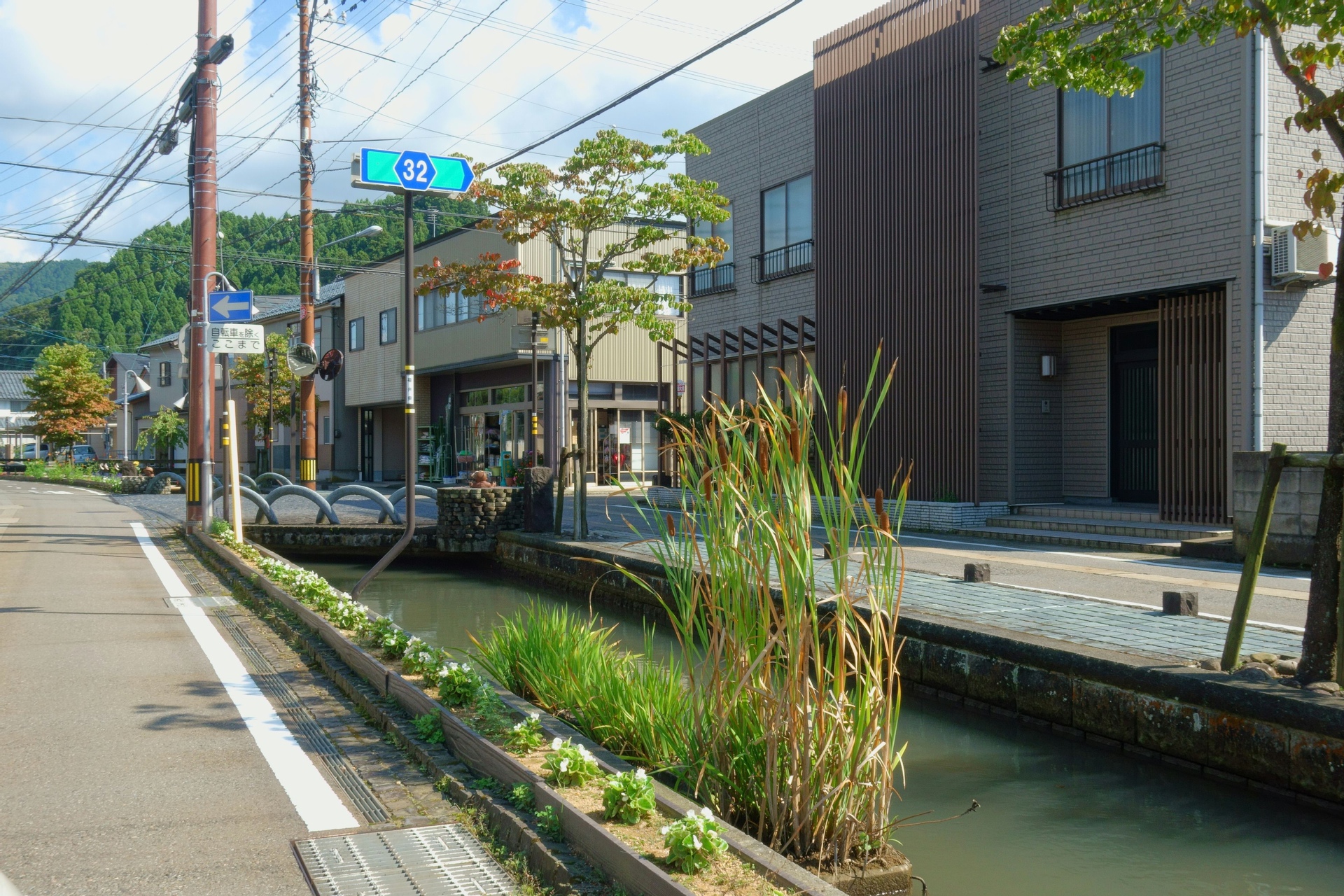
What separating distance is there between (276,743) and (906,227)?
587 inches

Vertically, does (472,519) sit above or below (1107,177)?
below

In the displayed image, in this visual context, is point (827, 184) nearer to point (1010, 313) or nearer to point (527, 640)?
point (1010, 313)

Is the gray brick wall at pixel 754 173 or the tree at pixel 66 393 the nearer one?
the gray brick wall at pixel 754 173

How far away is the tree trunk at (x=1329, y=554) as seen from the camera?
581 centimetres

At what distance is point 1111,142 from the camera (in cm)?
1577

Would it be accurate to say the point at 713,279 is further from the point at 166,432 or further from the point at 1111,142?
the point at 166,432

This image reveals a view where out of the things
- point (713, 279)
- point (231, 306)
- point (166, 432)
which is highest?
point (713, 279)

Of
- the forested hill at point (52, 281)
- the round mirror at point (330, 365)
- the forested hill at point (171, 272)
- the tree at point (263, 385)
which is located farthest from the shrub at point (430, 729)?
the forested hill at point (52, 281)

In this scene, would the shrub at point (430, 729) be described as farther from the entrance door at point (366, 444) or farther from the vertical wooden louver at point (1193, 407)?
the entrance door at point (366, 444)

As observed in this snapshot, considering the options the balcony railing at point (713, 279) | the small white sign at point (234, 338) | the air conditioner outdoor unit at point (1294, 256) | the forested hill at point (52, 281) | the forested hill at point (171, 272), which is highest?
the forested hill at point (52, 281)

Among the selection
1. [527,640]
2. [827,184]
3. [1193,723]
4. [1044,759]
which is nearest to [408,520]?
[527,640]

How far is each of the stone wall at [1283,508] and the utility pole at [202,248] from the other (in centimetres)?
1298

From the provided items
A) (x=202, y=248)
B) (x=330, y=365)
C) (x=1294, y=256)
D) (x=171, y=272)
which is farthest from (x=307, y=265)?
(x=171, y=272)

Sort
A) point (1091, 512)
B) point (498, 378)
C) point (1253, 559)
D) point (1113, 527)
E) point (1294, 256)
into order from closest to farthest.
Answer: point (1253, 559), point (1294, 256), point (1113, 527), point (1091, 512), point (498, 378)
